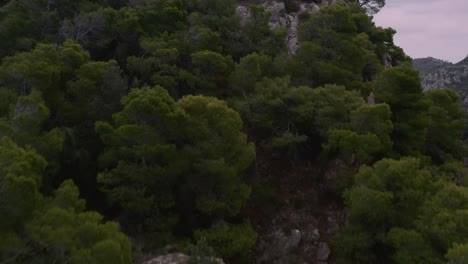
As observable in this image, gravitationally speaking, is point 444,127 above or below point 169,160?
above

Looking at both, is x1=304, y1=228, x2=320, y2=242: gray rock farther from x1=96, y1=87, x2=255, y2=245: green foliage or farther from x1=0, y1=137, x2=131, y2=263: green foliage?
x1=0, y1=137, x2=131, y2=263: green foliage

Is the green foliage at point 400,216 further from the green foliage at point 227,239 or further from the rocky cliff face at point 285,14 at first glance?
the rocky cliff face at point 285,14

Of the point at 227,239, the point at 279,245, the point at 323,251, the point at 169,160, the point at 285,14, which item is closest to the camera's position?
the point at 227,239

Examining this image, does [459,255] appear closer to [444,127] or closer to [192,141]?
[192,141]

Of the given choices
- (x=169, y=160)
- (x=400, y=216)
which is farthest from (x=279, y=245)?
(x=169, y=160)

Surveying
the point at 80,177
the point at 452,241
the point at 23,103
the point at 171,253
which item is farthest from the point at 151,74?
the point at 452,241

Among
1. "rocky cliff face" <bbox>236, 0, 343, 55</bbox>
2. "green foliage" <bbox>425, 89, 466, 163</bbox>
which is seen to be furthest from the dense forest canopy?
"rocky cliff face" <bbox>236, 0, 343, 55</bbox>
